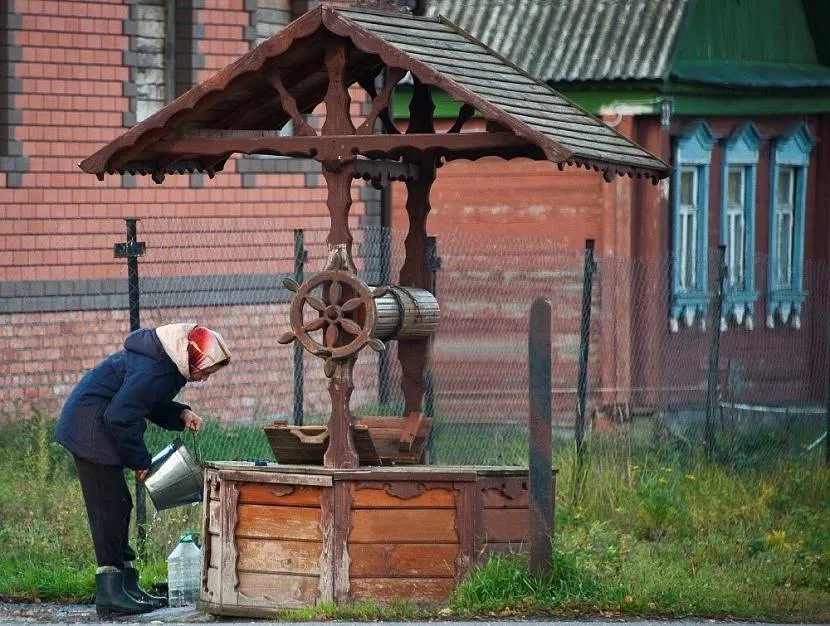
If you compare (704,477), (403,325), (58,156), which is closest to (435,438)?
(704,477)

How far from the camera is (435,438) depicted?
15.2 meters

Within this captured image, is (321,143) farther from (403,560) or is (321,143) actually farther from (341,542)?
(403,560)

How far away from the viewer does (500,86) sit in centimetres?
950

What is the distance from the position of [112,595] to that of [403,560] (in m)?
1.54

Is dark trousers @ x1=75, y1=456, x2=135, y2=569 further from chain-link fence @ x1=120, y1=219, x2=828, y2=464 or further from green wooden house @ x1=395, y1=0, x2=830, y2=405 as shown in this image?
green wooden house @ x1=395, y1=0, x2=830, y2=405

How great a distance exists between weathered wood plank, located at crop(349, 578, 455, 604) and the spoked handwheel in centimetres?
106

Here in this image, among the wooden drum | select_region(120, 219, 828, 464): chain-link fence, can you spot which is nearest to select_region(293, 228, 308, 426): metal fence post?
the wooden drum

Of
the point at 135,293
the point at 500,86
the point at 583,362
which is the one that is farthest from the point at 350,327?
the point at 583,362

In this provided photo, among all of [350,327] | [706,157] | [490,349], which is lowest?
[490,349]

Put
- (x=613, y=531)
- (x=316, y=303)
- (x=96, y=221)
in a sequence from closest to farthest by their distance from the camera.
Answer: (x=316, y=303)
(x=613, y=531)
(x=96, y=221)

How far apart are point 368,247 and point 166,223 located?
251 cm

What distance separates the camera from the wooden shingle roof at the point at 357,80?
354 inches

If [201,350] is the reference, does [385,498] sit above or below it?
below

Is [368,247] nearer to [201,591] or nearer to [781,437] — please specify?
[781,437]
